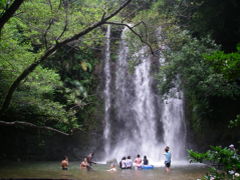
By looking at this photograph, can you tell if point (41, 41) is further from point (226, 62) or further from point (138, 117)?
point (138, 117)

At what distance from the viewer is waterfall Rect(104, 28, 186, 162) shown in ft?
62.0

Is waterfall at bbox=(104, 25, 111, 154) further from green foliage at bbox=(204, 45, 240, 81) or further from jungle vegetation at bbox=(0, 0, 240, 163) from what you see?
green foliage at bbox=(204, 45, 240, 81)

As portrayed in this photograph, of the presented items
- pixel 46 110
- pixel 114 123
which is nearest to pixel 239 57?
pixel 46 110

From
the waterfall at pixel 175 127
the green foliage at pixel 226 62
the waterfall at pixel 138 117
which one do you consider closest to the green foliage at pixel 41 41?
the green foliage at pixel 226 62

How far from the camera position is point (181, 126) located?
1875cm

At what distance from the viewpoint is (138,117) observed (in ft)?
65.6

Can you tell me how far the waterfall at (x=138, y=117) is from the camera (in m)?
18.9

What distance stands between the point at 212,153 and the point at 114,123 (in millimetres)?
16751

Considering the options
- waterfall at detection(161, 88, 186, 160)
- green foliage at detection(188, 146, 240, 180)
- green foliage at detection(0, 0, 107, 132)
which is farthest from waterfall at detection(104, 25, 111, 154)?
green foliage at detection(188, 146, 240, 180)

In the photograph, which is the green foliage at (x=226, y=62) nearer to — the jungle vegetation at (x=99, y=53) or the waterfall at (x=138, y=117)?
the jungle vegetation at (x=99, y=53)

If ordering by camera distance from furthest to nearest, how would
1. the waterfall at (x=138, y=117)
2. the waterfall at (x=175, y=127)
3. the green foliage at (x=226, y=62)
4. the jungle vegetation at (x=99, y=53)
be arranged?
the waterfall at (x=138, y=117)
the waterfall at (x=175, y=127)
the jungle vegetation at (x=99, y=53)
the green foliage at (x=226, y=62)

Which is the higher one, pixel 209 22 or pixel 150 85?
pixel 209 22

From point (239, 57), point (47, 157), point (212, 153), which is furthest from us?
point (47, 157)

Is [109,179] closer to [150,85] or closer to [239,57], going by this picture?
[239,57]
